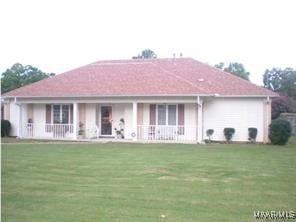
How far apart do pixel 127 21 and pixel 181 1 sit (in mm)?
6885

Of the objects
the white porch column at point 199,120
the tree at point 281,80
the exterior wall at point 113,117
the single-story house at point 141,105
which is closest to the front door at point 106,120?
the single-story house at point 141,105

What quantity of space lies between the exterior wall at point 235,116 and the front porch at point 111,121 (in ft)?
3.20

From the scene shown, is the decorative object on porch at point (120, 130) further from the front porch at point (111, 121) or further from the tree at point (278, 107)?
the tree at point (278, 107)

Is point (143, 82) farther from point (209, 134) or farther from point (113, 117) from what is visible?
point (209, 134)

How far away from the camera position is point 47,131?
2831cm

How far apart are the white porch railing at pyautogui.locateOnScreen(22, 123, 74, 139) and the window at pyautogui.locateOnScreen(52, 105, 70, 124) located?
743 mm

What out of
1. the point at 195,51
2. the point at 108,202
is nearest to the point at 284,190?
the point at 108,202

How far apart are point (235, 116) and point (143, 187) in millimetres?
16707

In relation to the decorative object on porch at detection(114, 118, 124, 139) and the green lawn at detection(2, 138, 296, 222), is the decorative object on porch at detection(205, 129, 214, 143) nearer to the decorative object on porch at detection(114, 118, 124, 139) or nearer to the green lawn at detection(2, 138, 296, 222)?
the decorative object on porch at detection(114, 118, 124, 139)

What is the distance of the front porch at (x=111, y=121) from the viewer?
26094mm

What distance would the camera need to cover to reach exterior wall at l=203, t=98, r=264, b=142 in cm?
2600

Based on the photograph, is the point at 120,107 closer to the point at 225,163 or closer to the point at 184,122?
the point at 184,122

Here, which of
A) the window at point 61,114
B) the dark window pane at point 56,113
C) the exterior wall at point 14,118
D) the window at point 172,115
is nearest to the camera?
the window at point 172,115

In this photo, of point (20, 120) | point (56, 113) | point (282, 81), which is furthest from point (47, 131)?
point (282, 81)
